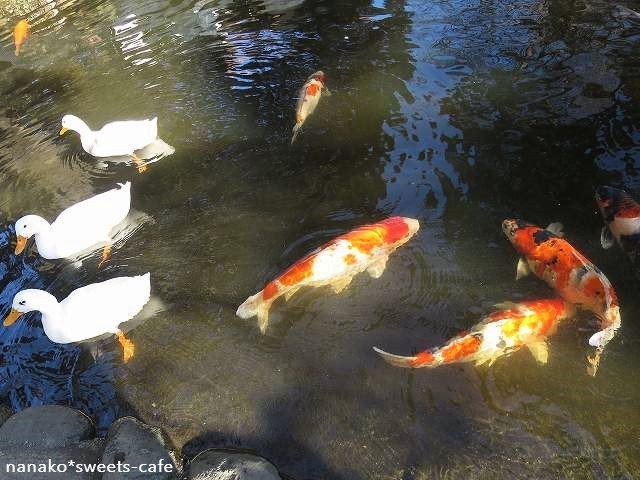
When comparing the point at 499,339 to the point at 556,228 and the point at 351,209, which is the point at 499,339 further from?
the point at 351,209

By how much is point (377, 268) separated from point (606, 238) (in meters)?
1.94

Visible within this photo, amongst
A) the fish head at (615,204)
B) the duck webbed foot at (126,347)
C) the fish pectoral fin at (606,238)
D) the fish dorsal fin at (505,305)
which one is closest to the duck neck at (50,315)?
the duck webbed foot at (126,347)

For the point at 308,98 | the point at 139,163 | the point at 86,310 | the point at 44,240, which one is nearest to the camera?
the point at 86,310

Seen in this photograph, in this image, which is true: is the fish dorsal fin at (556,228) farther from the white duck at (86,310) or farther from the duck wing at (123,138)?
the duck wing at (123,138)

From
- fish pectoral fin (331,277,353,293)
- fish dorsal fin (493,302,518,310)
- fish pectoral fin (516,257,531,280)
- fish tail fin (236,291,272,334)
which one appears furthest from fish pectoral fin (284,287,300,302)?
fish pectoral fin (516,257,531,280)

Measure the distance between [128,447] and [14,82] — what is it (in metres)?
7.33

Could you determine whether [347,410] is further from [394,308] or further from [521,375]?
[521,375]

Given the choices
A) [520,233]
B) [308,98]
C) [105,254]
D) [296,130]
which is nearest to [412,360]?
[520,233]

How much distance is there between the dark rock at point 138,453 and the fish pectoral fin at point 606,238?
12.2 ft

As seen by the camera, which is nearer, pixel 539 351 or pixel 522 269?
pixel 539 351

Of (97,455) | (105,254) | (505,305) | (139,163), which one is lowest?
(505,305)

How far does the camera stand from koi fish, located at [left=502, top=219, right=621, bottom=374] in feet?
11.6

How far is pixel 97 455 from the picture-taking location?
336cm

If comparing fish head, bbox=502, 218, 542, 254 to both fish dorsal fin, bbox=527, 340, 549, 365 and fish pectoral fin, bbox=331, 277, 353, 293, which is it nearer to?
fish dorsal fin, bbox=527, 340, 549, 365
